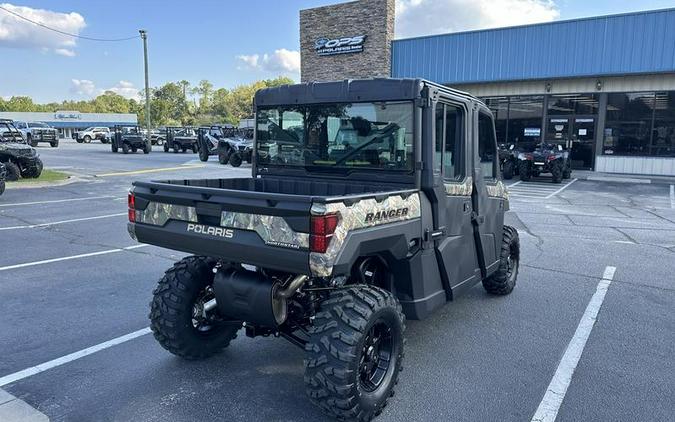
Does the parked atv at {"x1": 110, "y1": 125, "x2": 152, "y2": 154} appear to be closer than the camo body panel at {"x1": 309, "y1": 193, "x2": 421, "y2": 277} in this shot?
No

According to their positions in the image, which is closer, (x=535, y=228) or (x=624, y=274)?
(x=624, y=274)

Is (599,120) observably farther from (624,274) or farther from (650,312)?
(650,312)

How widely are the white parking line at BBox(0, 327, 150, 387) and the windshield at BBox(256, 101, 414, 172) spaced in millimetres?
1947

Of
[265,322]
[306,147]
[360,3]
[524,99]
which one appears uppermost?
[360,3]

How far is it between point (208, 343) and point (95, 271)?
3232 mm

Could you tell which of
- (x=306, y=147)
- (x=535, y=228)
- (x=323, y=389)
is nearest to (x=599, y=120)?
(x=535, y=228)

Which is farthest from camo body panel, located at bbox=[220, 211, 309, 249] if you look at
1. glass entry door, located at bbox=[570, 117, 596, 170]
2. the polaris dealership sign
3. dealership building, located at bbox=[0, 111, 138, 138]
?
dealership building, located at bbox=[0, 111, 138, 138]

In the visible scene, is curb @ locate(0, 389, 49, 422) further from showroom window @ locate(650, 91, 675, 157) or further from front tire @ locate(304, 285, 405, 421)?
showroom window @ locate(650, 91, 675, 157)

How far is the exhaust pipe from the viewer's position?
3240 mm

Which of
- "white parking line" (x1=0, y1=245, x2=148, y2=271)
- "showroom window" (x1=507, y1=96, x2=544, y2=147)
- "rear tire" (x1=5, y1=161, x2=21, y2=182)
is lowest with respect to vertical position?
"white parking line" (x1=0, y1=245, x2=148, y2=271)

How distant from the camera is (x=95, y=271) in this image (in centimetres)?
650

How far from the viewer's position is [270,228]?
9.62ft

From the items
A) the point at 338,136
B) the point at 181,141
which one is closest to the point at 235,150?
the point at 181,141

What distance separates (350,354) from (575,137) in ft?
79.2
